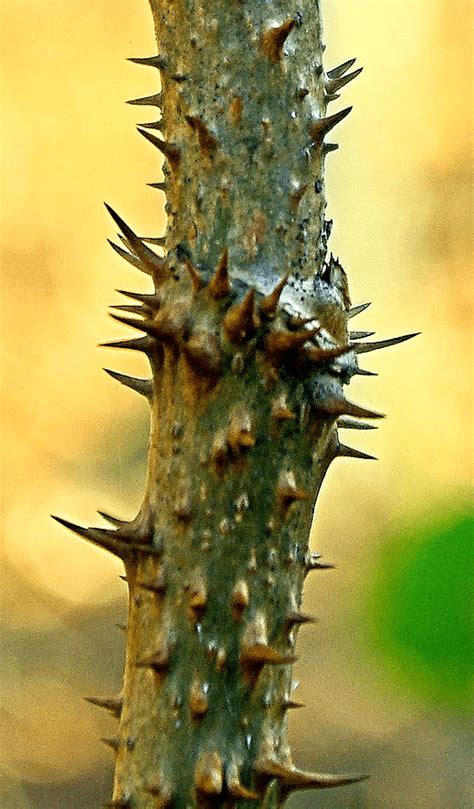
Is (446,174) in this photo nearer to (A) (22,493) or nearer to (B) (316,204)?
(A) (22,493)

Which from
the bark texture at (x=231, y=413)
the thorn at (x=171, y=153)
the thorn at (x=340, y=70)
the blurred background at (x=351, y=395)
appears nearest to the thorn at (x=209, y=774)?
the bark texture at (x=231, y=413)

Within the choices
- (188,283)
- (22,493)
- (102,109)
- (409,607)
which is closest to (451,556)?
(409,607)

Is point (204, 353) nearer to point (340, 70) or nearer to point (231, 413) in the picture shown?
point (231, 413)

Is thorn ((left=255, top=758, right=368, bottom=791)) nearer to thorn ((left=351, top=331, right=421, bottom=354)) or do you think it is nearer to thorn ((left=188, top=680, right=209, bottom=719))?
thorn ((left=188, top=680, right=209, bottom=719))

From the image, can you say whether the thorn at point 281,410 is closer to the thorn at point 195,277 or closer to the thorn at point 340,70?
the thorn at point 195,277

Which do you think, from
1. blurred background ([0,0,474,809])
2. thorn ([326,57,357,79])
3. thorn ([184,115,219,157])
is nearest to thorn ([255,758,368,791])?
thorn ([184,115,219,157])

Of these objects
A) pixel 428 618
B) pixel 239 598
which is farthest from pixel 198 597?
pixel 428 618
